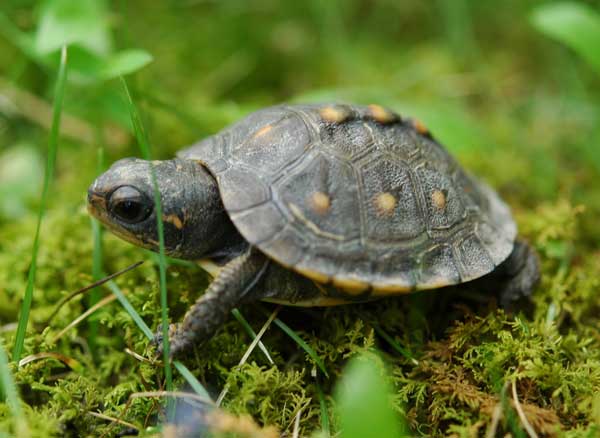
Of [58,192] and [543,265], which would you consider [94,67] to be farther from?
[543,265]

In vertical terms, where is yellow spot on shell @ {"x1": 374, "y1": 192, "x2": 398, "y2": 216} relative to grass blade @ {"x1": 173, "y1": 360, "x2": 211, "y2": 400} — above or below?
above

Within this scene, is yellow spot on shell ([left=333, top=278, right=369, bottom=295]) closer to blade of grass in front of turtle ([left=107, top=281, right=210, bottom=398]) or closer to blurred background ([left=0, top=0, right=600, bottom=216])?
blade of grass in front of turtle ([left=107, top=281, right=210, bottom=398])

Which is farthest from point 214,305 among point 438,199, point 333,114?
point 438,199

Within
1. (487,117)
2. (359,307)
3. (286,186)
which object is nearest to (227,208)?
(286,186)

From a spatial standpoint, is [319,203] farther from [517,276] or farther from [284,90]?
[284,90]

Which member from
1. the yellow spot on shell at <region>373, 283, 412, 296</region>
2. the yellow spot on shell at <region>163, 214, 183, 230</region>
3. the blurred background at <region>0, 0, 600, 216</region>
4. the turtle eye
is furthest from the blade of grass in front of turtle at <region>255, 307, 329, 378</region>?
the blurred background at <region>0, 0, 600, 216</region>

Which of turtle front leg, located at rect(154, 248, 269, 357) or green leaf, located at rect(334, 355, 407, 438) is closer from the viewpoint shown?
green leaf, located at rect(334, 355, 407, 438)
